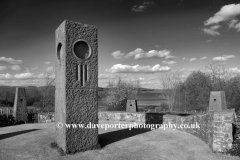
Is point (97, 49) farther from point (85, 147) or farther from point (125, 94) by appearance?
point (125, 94)

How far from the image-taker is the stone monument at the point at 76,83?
17.7ft

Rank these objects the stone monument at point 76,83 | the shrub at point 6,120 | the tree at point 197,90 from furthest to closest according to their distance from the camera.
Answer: the tree at point 197,90
the shrub at point 6,120
the stone monument at point 76,83

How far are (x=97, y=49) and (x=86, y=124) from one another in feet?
8.68

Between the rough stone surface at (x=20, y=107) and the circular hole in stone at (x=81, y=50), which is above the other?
the circular hole in stone at (x=81, y=50)

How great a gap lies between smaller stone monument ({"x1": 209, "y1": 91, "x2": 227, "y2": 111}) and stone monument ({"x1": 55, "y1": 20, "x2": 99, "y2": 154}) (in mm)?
11663

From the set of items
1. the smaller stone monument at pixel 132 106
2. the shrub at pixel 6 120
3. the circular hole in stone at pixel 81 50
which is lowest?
the shrub at pixel 6 120

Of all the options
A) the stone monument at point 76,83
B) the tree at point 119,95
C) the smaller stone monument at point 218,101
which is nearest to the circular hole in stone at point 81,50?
the stone monument at point 76,83

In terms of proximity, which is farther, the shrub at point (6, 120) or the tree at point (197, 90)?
the tree at point (197, 90)

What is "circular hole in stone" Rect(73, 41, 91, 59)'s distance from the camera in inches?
221

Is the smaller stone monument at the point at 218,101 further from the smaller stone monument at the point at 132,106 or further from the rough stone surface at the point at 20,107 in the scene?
the rough stone surface at the point at 20,107

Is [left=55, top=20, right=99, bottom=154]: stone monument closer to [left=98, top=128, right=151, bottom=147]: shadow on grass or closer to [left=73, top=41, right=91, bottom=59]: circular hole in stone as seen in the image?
[left=73, top=41, right=91, bottom=59]: circular hole in stone

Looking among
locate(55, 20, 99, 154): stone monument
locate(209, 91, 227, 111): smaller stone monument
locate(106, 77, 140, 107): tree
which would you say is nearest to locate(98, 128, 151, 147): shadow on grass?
locate(55, 20, 99, 154): stone monument

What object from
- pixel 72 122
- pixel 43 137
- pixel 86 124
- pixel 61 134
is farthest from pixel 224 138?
pixel 43 137

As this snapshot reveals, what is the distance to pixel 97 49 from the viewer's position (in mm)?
6004
